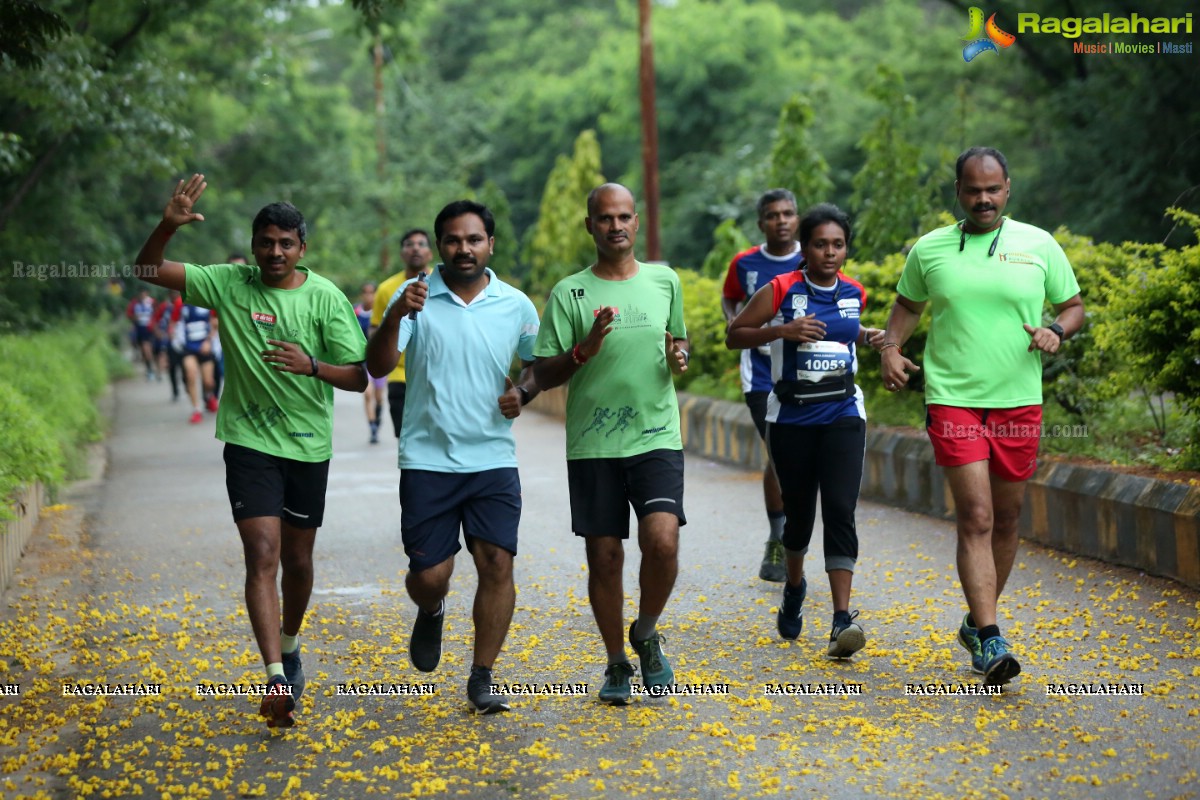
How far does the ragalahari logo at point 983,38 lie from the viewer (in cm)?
2555

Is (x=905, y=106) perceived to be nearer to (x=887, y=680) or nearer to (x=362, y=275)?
(x=887, y=680)

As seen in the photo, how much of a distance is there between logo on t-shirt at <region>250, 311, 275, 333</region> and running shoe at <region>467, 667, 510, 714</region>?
59.2 inches

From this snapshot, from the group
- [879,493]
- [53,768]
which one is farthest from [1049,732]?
[879,493]

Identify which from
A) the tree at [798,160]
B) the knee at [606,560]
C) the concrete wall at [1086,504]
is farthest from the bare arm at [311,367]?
the tree at [798,160]

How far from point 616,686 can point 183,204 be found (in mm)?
2431

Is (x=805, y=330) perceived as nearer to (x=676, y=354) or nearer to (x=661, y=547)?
(x=676, y=354)

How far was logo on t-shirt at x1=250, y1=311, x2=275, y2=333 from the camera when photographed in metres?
5.93

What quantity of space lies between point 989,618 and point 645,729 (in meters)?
1.51

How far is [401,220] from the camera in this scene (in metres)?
44.5

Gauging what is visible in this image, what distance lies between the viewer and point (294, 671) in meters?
6.13

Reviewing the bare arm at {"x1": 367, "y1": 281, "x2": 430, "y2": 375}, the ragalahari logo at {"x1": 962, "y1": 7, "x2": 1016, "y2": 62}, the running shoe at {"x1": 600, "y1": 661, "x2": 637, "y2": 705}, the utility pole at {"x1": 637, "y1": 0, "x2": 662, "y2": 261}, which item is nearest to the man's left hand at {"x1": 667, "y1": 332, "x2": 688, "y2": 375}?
the bare arm at {"x1": 367, "y1": 281, "x2": 430, "y2": 375}

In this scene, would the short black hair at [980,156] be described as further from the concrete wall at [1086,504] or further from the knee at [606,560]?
the concrete wall at [1086,504]

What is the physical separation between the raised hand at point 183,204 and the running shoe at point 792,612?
120 inches

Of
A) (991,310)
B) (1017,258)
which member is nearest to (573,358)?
(991,310)
